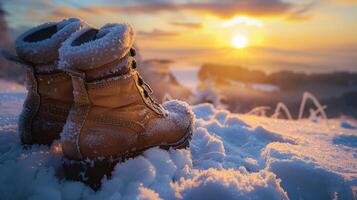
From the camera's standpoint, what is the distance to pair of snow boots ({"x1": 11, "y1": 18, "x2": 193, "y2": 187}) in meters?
1.83

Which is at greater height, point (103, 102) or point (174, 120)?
point (103, 102)

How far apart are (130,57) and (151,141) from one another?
0.52 meters

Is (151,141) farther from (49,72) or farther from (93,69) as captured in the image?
(49,72)

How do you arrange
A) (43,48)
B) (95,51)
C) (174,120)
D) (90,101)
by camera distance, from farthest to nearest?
1. (174,120)
2. (43,48)
3. (90,101)
4. (95,51)

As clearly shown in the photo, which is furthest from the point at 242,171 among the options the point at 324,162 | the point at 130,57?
the point at 130,57

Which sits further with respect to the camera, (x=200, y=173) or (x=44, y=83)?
(x=44, y=83)

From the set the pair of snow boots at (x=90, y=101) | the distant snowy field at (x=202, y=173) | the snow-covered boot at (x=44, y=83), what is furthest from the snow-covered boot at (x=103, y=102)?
the snow-covered boot at (x=44, y=83)

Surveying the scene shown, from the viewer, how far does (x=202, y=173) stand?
187cm

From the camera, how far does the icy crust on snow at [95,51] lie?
1.77 m

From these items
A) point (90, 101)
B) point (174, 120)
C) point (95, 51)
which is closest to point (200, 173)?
point (174, 120)

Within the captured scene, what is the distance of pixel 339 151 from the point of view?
2.98 m

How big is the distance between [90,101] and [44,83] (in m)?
0.43

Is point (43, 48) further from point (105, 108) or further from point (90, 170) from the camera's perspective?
point (90, 170)

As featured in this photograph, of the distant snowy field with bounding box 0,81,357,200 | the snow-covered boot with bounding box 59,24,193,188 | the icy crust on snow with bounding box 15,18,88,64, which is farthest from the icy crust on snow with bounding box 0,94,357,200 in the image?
the icy crust on snow with bounding box 15,18,88,64
